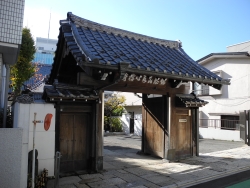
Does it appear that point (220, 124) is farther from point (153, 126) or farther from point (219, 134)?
point (153, 126)

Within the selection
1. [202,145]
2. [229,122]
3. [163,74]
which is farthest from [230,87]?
[163,74]

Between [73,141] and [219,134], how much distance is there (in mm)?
16431

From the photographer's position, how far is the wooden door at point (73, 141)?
23.7 feet

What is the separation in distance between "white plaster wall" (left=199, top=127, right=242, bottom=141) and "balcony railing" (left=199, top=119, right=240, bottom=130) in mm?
507

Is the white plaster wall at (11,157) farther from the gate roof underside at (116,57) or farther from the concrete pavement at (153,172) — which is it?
the gate roof underside at (116,57)

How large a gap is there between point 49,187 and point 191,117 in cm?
745

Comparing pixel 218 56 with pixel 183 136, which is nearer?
pixel 183 136

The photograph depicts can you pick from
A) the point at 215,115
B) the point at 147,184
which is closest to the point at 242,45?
the point at 215,115

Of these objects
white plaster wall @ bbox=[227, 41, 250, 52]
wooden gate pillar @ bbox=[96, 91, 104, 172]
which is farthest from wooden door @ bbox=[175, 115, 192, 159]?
white plaster wall @ bbox=[227, 41, 250, 52]

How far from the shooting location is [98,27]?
30.7 feet

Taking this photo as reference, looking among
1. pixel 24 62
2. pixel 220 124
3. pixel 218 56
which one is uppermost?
pixel 218 56

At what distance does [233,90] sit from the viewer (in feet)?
64.5

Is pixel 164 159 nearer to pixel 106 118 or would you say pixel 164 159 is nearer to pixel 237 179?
pixel 237 179

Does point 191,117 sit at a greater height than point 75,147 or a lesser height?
greater
